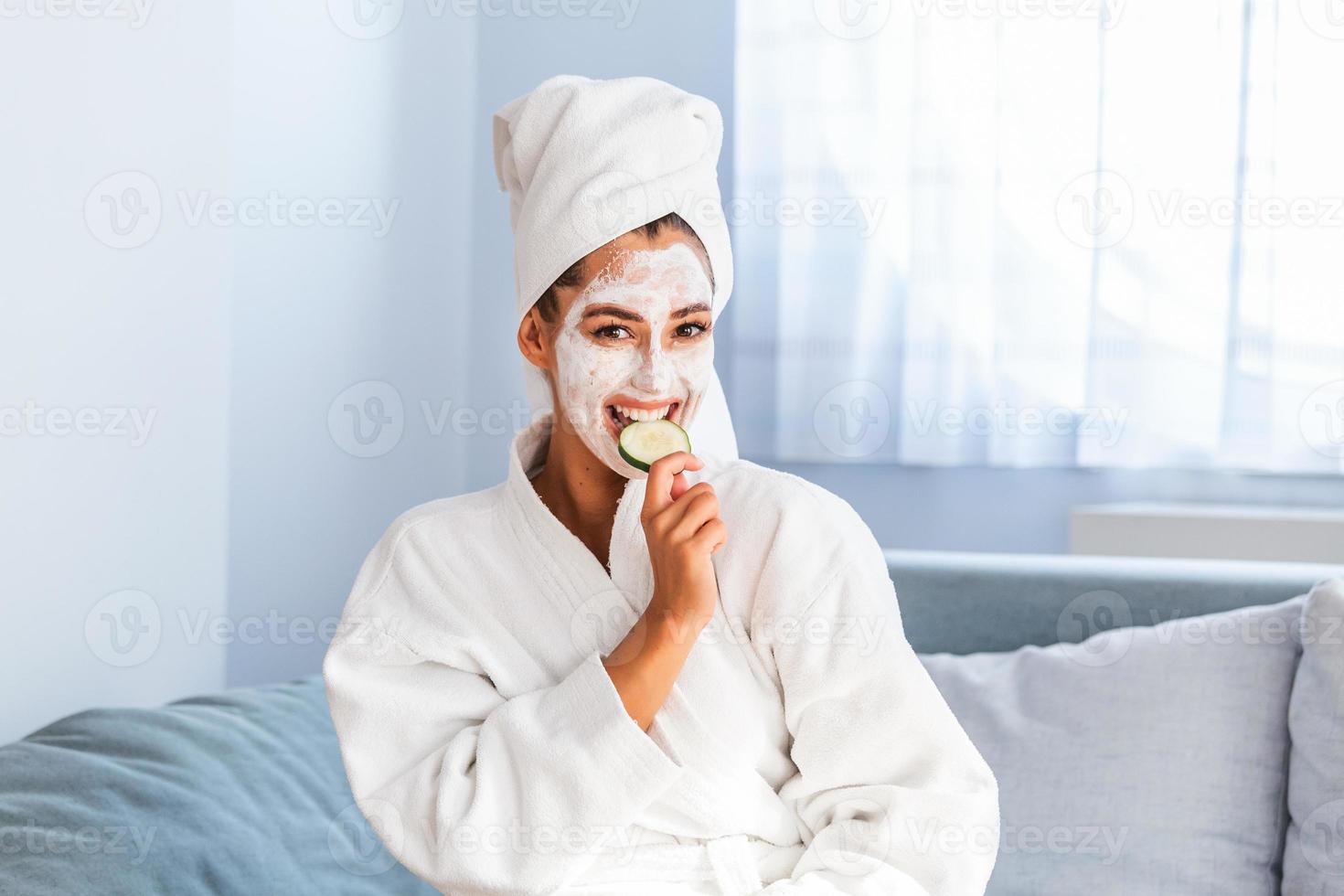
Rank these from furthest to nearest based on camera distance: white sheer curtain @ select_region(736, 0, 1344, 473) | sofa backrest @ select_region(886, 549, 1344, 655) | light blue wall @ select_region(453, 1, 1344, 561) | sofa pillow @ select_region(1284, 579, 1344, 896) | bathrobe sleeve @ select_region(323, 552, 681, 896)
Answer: light blue wall @ select_region(453, 1, 1344, 561) < white sheer curtain @ select_region(736, 0, 1344, 473) < sofa backrest @ select_region(886, 549, 1344, 655) < sofa pillow @ select_region(1284, 579, 1344, 896) < bathrobe sleeve @ select_region(323, 552, 681, 896)

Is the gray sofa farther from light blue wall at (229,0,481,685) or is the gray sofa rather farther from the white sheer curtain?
the white sheer curtain

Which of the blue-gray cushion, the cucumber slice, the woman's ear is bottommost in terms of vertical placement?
the blue-gray cushion

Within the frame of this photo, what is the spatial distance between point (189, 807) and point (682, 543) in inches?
37.3

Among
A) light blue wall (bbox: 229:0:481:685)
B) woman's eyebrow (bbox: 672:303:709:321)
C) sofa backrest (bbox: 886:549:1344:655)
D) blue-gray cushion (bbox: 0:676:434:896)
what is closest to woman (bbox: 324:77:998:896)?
woman's eyebrow (bbox: 672:303:709:321)

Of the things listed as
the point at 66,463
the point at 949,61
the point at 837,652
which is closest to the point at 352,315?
the point at 66,463

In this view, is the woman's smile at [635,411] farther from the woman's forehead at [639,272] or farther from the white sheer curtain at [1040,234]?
the white sheer curtain at [1040,234]

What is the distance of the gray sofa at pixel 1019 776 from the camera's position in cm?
171

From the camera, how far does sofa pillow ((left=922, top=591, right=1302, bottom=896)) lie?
189 centimetres

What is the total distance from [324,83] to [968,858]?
240cm

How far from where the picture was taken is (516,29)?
3.70 metres

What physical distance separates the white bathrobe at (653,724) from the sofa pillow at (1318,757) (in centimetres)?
84

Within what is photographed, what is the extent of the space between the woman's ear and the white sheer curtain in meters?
2.05

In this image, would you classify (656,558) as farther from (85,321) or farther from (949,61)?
(949,61)

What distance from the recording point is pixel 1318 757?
1.86 meters
